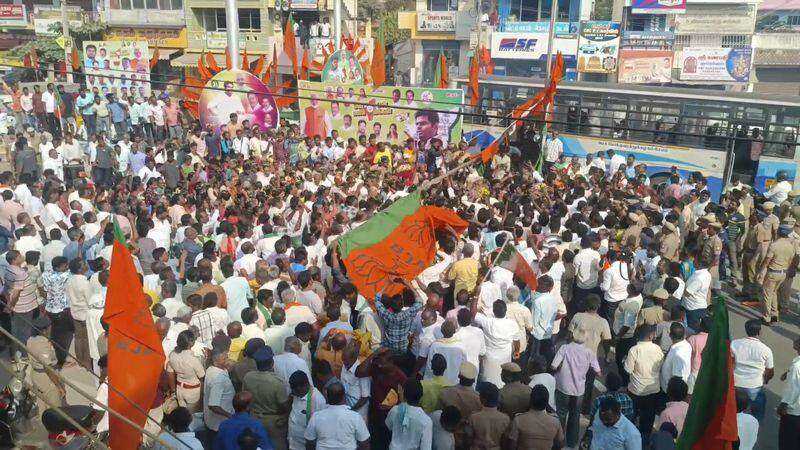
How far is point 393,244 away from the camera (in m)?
7.45

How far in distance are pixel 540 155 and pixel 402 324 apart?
922cm

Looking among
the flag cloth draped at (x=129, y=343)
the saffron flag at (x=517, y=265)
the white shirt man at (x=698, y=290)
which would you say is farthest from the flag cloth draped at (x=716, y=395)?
the white shirt man at (x=698, y=290)

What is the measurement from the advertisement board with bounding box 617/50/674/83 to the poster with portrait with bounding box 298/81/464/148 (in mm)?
24218

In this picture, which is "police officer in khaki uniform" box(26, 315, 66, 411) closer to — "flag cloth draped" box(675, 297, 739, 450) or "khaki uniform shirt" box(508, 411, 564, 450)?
"khaki uniform shirt" box(508, 411, 564, 450)

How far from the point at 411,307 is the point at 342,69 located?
1517 centimetres

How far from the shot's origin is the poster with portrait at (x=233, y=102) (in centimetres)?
1859

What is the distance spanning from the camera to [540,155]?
15.1 metres

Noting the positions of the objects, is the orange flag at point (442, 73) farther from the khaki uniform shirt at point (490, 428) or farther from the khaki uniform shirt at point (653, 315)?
the khaki uniform shirt at point (490, 428)

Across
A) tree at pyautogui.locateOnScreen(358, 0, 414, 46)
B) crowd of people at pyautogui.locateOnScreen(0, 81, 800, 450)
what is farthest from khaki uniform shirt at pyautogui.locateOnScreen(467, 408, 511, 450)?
tree at pyautogui.locateOnScreen(358, 0, 414, 46)

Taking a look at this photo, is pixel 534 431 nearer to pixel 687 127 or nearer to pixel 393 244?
pixel 393 244

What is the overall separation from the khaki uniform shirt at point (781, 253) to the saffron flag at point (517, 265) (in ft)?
12.0

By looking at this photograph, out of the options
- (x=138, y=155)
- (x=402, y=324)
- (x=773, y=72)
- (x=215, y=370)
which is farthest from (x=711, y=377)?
(x=773, y=72)

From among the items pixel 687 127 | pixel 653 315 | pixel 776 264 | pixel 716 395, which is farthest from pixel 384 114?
pixel 716 395

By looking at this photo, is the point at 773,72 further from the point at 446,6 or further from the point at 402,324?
the point at 402,324
